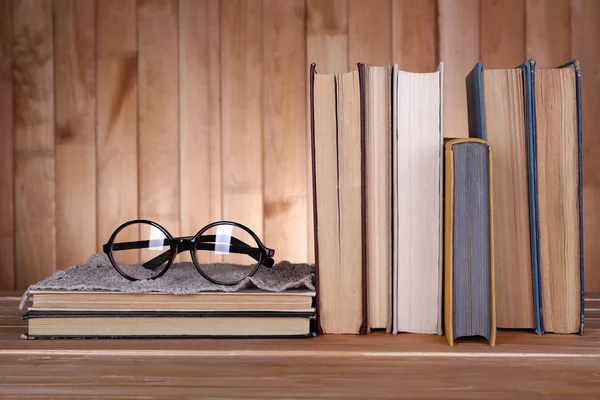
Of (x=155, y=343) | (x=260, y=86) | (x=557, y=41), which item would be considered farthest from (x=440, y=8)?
(x=155, y=343)

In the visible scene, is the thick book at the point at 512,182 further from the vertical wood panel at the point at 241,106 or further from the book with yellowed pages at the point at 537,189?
the vertical wood panel at the point at 241,106

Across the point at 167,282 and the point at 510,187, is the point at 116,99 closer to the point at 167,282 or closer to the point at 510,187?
the point at 167,282

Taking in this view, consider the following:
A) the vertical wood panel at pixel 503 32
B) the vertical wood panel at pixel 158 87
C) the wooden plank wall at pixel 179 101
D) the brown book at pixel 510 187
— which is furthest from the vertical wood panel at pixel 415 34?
the brown book at pixel 510 187

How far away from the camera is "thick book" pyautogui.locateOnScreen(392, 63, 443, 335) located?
0.63 meters

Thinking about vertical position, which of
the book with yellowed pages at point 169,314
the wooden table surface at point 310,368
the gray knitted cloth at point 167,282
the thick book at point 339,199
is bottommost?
the wooden table surface at point 310,368

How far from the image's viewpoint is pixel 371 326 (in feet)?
2.14

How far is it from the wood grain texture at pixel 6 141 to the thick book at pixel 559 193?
3.78 ft

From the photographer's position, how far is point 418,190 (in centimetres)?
64

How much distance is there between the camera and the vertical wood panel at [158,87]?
4.31 feet

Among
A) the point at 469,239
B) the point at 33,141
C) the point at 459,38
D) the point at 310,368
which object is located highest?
the point at 459,38

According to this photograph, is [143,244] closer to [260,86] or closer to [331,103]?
[331,103]

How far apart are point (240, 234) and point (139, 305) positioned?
2.08 ft

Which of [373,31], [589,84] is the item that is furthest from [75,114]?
[589,84]

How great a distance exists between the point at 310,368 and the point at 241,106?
34.3 inches
